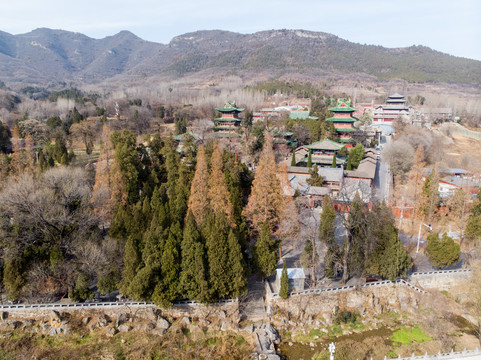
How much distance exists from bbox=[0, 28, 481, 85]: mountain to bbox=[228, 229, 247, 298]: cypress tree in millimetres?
109115

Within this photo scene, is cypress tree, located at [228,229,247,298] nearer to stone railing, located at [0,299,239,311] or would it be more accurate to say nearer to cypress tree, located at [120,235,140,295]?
stone railing, located at [0,299,239,311]

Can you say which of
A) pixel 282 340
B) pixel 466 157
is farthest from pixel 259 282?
pixel 466 157

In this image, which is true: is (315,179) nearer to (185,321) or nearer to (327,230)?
(327,230)

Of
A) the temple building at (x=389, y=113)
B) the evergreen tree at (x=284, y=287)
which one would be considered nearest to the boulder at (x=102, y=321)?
the evergreen tree at (x=284, y=287)

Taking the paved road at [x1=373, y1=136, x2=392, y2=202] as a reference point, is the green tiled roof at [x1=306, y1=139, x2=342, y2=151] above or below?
above

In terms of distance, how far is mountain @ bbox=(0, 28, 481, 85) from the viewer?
121 meters

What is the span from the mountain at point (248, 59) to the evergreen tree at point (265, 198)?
342 ft

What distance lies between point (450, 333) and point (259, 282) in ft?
29.7

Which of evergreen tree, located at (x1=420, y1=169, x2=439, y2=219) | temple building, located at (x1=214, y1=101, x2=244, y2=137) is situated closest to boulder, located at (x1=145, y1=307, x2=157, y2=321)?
evergreen tree, located at (x1=420, y1=169, x2=439, y2=219)

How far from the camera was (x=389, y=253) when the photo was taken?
16.8 meters

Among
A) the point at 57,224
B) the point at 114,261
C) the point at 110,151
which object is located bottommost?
the point at 114,261

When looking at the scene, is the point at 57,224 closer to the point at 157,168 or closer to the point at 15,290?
the point at 15,290

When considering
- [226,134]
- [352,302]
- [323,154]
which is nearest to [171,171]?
[352,302]

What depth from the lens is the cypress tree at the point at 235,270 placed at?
607 inches
